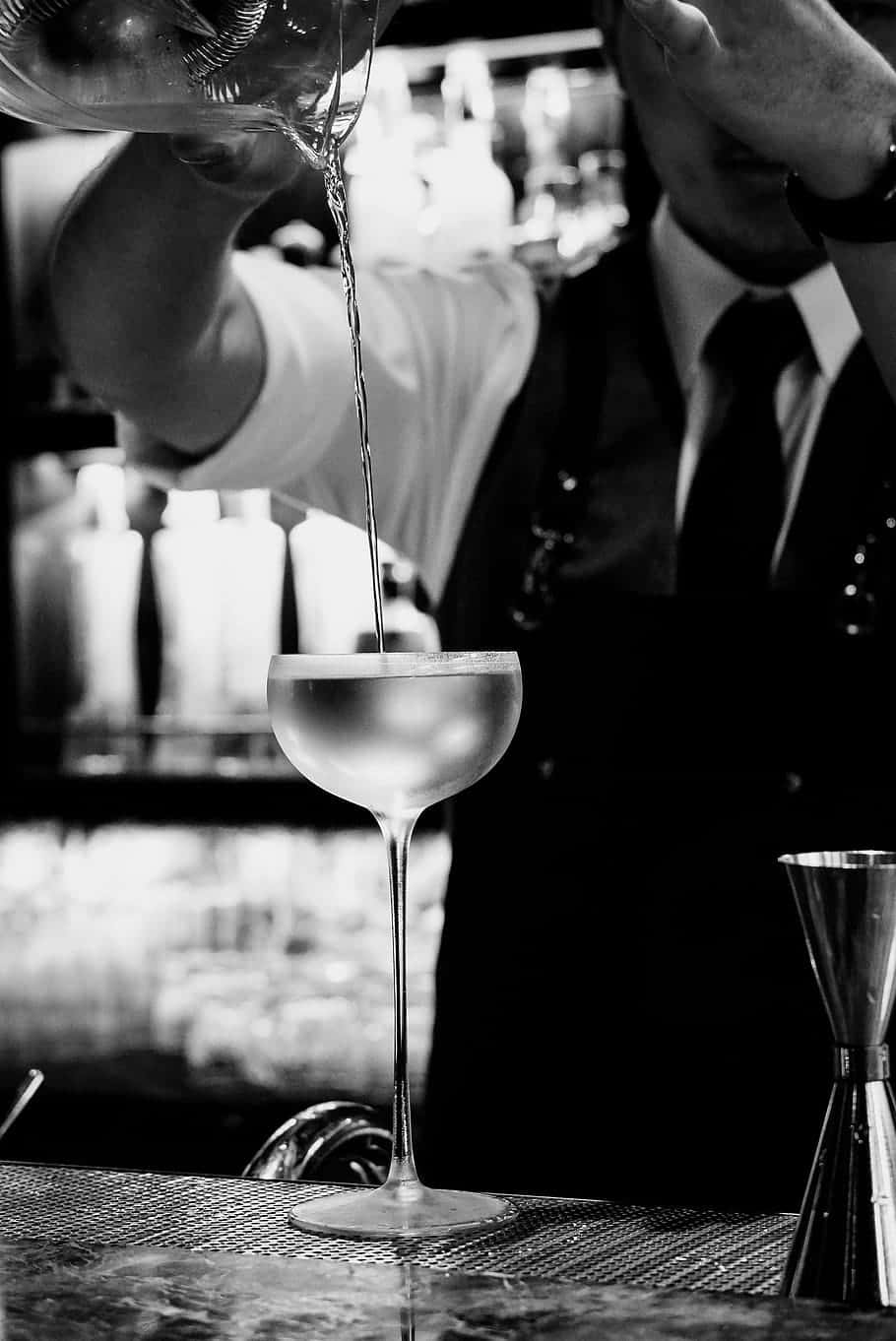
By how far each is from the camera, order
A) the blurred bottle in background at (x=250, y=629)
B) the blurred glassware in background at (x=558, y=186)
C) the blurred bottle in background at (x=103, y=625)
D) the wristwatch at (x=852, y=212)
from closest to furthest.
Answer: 1. the wristwatch at (x=852, y=212)
2. the blurred glassware in background at (x=558, y=186)
3. the blurred bottle in background at (x=250, y=629)
4. the blurred bottle in background at (x=103, y=625)

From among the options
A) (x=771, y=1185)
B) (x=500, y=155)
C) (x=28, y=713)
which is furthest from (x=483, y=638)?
(x=28, y=713)

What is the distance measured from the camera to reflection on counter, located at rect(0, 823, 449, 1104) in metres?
2.84

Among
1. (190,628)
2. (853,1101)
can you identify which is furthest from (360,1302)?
(190,628)

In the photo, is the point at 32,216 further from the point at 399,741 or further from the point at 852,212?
the point at 399,741

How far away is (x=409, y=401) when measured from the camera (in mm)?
1755

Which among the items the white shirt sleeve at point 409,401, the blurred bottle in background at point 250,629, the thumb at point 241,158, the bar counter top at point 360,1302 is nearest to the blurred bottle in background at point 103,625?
the blurred bottle in background at point 250,629

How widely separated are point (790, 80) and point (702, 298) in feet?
2.29

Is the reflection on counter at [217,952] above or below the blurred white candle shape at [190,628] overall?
below

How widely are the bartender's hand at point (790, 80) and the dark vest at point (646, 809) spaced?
1.87 ft

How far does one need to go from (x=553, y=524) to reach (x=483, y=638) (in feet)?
0.43

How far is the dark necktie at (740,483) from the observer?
63.0 inches

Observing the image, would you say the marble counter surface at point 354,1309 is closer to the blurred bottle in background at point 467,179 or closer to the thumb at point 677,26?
the thumb at point 677,26

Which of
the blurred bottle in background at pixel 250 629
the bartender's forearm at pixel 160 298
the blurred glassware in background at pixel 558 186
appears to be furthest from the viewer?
the blurred bottle in background at pixel 250 629

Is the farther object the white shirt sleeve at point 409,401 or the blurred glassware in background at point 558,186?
the blurred glassware in background at point 558,186
